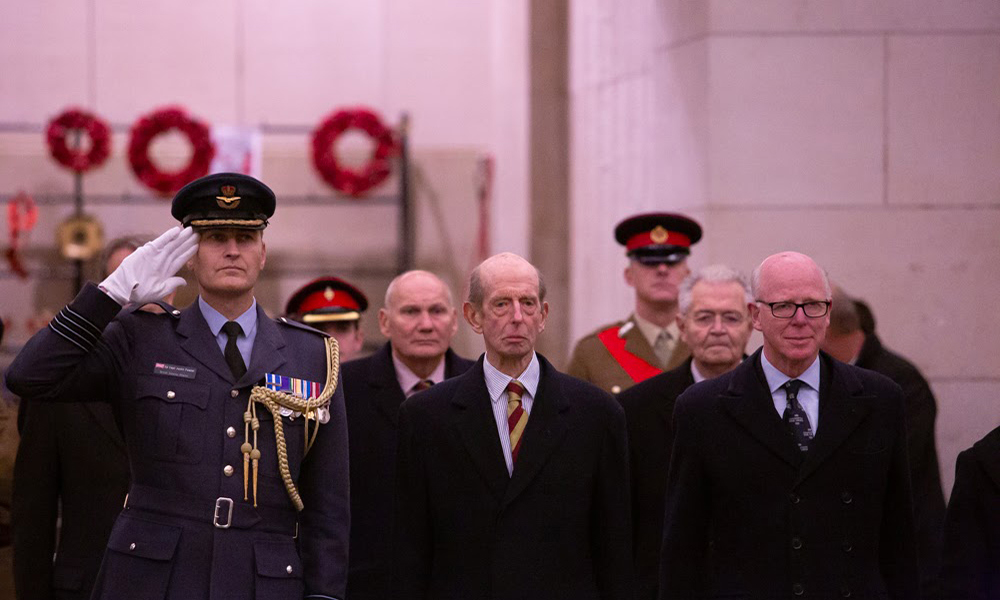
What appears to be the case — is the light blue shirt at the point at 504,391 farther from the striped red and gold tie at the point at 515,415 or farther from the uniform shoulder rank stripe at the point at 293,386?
the uniform shoulder rank stripe at the point at 293,386

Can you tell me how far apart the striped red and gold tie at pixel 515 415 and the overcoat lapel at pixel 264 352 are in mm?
553

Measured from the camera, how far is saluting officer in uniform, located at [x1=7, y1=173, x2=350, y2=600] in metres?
4.04

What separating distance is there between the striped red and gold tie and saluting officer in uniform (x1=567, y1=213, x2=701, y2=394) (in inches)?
84.3

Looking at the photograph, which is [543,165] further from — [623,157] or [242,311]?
[242,311]

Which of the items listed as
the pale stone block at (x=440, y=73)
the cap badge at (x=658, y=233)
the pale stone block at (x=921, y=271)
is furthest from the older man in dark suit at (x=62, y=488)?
the pale stone block at (x=440, y=73)

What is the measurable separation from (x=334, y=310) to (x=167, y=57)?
341 inches

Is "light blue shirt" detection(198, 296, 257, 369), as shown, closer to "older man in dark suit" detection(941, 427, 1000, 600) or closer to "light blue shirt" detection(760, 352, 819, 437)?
"light blue shirt" detection(760, 352, 819, 437)

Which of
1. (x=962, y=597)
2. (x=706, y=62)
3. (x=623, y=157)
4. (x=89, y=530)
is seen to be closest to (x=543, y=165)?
(x=623, y=157)

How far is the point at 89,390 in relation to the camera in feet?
13.6

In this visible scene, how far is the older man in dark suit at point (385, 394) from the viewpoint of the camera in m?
5.71

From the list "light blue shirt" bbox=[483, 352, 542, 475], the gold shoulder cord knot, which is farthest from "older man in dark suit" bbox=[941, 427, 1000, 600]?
the gold shoulder cord knot

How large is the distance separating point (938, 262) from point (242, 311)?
5149mm

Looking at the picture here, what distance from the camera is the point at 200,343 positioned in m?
4.22

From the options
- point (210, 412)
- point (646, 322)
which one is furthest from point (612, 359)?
point (210, 412)
